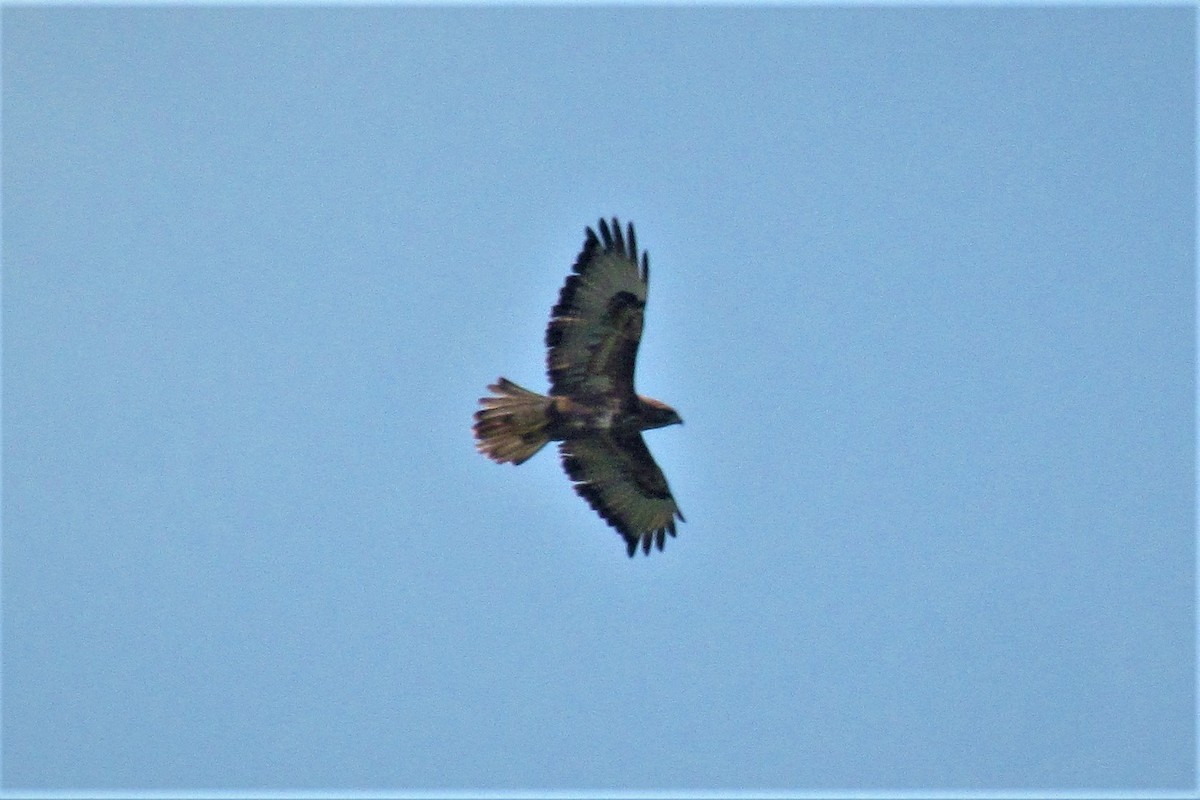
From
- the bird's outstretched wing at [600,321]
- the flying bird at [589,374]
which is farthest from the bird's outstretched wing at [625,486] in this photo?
the bird's outstretched wing at [600,321]

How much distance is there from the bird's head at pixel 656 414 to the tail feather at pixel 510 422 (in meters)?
0.78

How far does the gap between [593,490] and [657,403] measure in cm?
128

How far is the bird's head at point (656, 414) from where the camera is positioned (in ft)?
49.4

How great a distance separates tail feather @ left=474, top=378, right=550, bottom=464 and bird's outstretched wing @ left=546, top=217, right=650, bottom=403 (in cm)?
26

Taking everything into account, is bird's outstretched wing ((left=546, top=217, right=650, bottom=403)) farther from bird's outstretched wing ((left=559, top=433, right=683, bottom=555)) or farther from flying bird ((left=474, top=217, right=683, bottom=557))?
bird's outstretched wing ((left=559, top=433, right=683, bottom=555))

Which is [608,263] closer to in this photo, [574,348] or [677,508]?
[574,348]

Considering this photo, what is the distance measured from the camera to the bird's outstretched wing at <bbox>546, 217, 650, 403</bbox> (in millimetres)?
14789

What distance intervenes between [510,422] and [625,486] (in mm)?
1515

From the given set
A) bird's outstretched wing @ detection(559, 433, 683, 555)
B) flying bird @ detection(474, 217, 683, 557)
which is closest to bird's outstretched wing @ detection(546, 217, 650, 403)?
flying bird @ detection(474, 217, 683, 557)

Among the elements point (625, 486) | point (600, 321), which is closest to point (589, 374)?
point (600, 321)

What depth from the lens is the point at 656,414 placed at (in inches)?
593

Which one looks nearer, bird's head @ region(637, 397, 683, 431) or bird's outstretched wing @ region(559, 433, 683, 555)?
bird's head @ region(637, 397, 683, 431)

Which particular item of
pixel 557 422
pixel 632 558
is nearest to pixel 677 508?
pixel 632 558

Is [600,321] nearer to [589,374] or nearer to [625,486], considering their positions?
[589,374]
